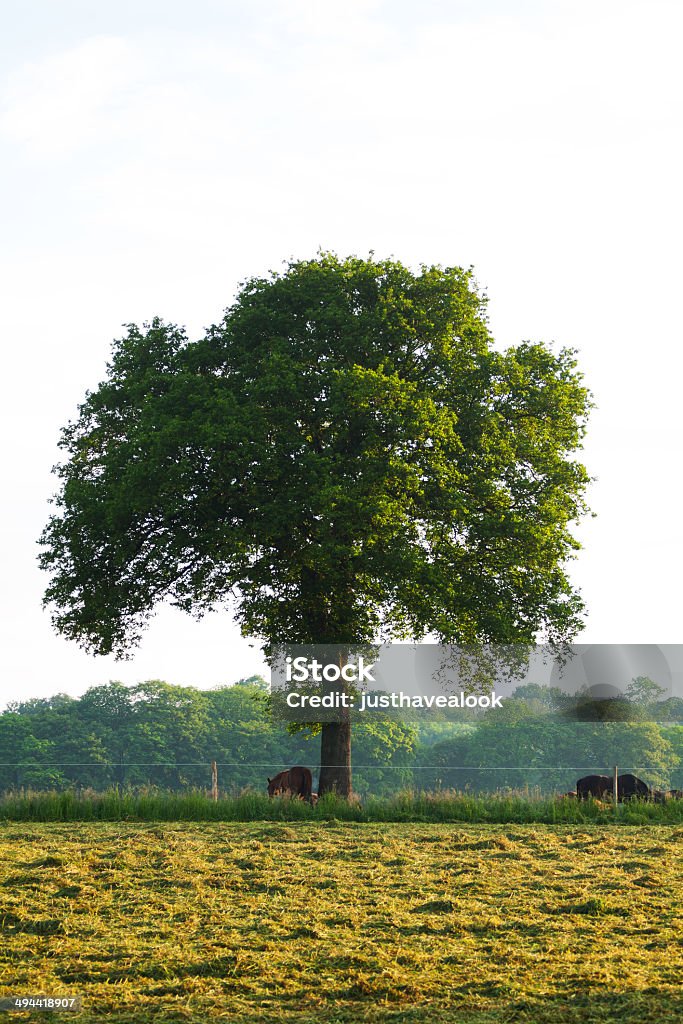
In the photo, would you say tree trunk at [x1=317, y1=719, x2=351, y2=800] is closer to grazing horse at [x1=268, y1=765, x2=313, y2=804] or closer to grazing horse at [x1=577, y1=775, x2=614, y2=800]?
grazing horse at [x1=268, y1=765, x2=313, y2=804]

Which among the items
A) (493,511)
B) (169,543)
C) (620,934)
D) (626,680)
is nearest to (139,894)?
(620,934)

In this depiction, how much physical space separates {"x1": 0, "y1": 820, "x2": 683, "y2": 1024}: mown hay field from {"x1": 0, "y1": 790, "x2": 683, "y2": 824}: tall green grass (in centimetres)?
419

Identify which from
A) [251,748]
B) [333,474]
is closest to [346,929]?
[333,474]

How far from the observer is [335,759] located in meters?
29.3

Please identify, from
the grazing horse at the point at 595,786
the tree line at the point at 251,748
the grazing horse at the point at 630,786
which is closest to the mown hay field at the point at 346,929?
the grazing horse at the point at 595,786

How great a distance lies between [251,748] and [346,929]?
8595 centimetres

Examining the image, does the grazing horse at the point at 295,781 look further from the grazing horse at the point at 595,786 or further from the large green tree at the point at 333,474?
the grazing horse at the point at 595,786

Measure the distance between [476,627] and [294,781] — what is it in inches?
269

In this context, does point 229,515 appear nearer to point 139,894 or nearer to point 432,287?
point 432,287

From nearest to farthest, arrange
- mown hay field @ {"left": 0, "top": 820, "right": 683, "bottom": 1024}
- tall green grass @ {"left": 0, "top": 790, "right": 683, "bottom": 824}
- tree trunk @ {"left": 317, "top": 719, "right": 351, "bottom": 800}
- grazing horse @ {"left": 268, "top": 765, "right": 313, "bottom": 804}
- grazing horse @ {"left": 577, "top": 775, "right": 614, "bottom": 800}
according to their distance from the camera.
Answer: mown hay field @ {"left": 0, "top": 820, "right": 683, "bottom": 1024}, tall green grass @ {"left": 0, "top": 790, "right": 683, "bottom": 824}, grazing horse @ {"left": 577, "top": 775, "right": 614, "bottom": 800}, tree trunk @ {"left": 317, "top": 719, "right": 351, "bottom": 800}, grazing horse @ {"left": 268, "top": 765, "right": 313, "bottom": 804}

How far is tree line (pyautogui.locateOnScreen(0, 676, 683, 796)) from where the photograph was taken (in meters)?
85.8

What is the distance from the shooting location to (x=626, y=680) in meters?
44.3

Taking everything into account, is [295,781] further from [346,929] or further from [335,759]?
[346,929]

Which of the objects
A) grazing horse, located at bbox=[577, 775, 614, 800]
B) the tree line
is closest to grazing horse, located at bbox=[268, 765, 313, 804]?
grazing horse, located at bbox=[577, 775, 614, 800]
